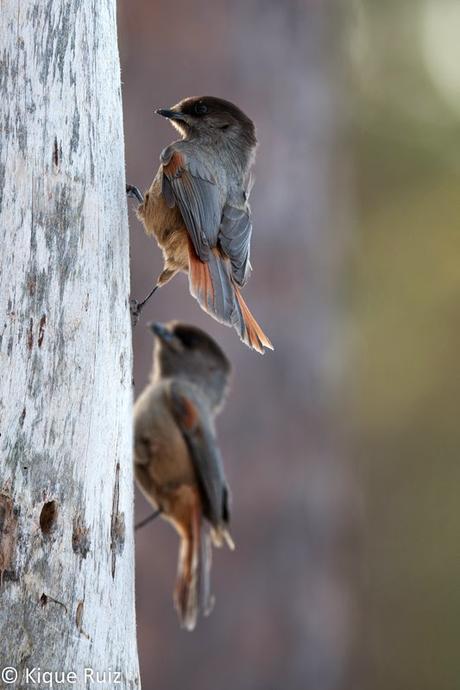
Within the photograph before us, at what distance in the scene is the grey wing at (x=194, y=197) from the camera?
195 inches

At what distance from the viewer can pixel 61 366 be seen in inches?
151

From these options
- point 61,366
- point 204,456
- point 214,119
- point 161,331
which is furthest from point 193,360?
point 61,366

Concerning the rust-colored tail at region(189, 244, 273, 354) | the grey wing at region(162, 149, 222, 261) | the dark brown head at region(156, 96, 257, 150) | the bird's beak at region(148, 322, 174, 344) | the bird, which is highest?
the dark brown head at region(156, 96, 257, 150)

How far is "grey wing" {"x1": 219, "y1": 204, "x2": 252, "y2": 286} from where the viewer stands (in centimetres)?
502

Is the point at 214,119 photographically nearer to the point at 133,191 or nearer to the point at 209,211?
the point at 209,211

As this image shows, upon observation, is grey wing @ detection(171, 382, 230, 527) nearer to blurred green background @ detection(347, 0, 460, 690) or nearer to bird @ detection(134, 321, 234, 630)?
bird @ detection(134, 321, 234, 630)

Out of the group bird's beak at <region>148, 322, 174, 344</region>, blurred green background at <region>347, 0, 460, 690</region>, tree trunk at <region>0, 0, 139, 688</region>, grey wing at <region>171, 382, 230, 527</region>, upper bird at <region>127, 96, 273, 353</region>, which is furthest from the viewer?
blurred green background at <region>347, 0, 460, 690</region>

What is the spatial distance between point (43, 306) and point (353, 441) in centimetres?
501

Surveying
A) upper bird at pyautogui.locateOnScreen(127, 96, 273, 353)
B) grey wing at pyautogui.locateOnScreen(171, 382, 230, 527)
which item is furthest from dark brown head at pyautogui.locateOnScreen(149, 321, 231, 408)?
upper bird at pyautogui.locateOnScreen(127, 96, 273, 353)

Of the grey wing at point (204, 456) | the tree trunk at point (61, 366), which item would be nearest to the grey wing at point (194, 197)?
the tree trunk at point (61, 366)

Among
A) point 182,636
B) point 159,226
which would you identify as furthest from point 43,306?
point 182,636

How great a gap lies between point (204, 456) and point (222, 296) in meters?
1.73

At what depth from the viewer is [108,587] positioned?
387cm

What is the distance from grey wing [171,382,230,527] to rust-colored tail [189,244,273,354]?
154 cm
